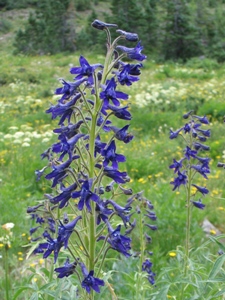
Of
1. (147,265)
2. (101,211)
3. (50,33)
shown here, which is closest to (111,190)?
(101,211)

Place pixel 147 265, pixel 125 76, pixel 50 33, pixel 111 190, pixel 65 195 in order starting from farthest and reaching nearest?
pixel 50 33 < pixel 147 265 < pixel 111 190 < pixel 65 195 < pixel 125 76

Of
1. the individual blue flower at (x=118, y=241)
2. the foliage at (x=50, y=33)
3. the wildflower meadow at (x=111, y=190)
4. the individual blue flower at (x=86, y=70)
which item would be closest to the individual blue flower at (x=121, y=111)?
the wildflower meadow at (x=111, y=190)

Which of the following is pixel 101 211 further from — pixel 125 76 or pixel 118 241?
pixel 125 76

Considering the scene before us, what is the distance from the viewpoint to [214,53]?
23359mm

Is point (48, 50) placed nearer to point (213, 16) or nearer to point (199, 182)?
point (213, 16)

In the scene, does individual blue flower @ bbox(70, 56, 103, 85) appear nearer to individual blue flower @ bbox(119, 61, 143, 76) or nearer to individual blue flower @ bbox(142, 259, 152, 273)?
individual blue flower @ bbox(119, 61, 143, 76)

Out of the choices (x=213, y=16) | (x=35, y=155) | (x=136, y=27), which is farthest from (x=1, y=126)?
(x=213, y=16)

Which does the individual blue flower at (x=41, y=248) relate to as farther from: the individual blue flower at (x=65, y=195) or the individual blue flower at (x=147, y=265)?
the individual blue flower at (x=147, y=265)

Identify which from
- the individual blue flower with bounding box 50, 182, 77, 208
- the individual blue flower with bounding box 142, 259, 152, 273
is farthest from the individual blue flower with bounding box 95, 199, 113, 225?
the individual blue flower with bounding box 142, 259, 152, 273

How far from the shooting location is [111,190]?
6.86 feet

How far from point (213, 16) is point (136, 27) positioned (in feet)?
16.0

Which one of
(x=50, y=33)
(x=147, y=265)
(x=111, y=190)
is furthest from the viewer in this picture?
(x=50, y=33)

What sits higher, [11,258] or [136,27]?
[11,258]

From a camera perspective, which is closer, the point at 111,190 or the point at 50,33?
the point at 111,190
